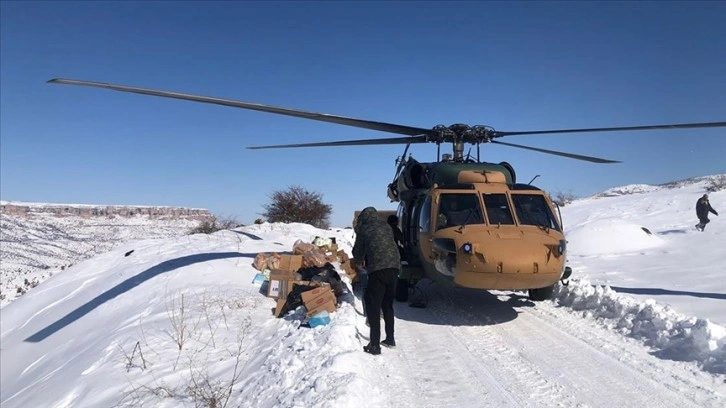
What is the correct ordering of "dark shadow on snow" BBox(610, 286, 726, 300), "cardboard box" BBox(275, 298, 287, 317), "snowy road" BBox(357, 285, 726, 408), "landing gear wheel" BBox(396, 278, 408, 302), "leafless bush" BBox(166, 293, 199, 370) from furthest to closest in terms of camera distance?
"landing gear wheel" BBox(396, 278, 408, 302) < "dark shadow on snow" BBox(610, 286, 726, 300) < "cardboard box" BBox(275, 298, 287, 317) < "leafless bush" BBox(166, 293, 199, 370) < "snowy road" BBox(357, 285, 726, 408)

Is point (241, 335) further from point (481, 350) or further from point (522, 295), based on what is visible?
point (522, 295)

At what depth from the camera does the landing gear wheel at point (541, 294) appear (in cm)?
730

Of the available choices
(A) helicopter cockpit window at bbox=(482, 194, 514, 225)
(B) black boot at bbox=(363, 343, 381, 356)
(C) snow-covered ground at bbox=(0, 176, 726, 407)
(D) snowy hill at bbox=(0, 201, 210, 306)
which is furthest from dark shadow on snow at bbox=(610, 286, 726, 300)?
(D) snowy hill at bbox=(0, 201, 210, 306)

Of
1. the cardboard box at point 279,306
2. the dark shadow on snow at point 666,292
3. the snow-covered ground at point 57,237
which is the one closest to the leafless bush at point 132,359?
the cardboard box at point 279,306

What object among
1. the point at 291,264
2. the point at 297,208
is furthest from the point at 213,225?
the point at 291,264

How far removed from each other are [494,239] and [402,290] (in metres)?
2.29

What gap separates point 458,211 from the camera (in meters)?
7.17

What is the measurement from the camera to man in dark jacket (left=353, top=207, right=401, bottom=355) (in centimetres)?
540

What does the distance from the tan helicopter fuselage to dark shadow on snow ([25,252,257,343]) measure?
479 centimetres

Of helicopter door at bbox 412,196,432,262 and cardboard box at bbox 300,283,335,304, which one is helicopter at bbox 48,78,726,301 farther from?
cardboard box at bbox 300,283,335,304

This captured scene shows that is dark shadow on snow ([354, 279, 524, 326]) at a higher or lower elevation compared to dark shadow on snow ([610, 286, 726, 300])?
lower

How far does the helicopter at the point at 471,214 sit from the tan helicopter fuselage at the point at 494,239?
1 cm

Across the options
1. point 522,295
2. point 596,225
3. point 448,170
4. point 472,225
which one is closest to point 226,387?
point 472,225

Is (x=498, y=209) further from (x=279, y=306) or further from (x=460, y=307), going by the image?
(x=279, y=306)
